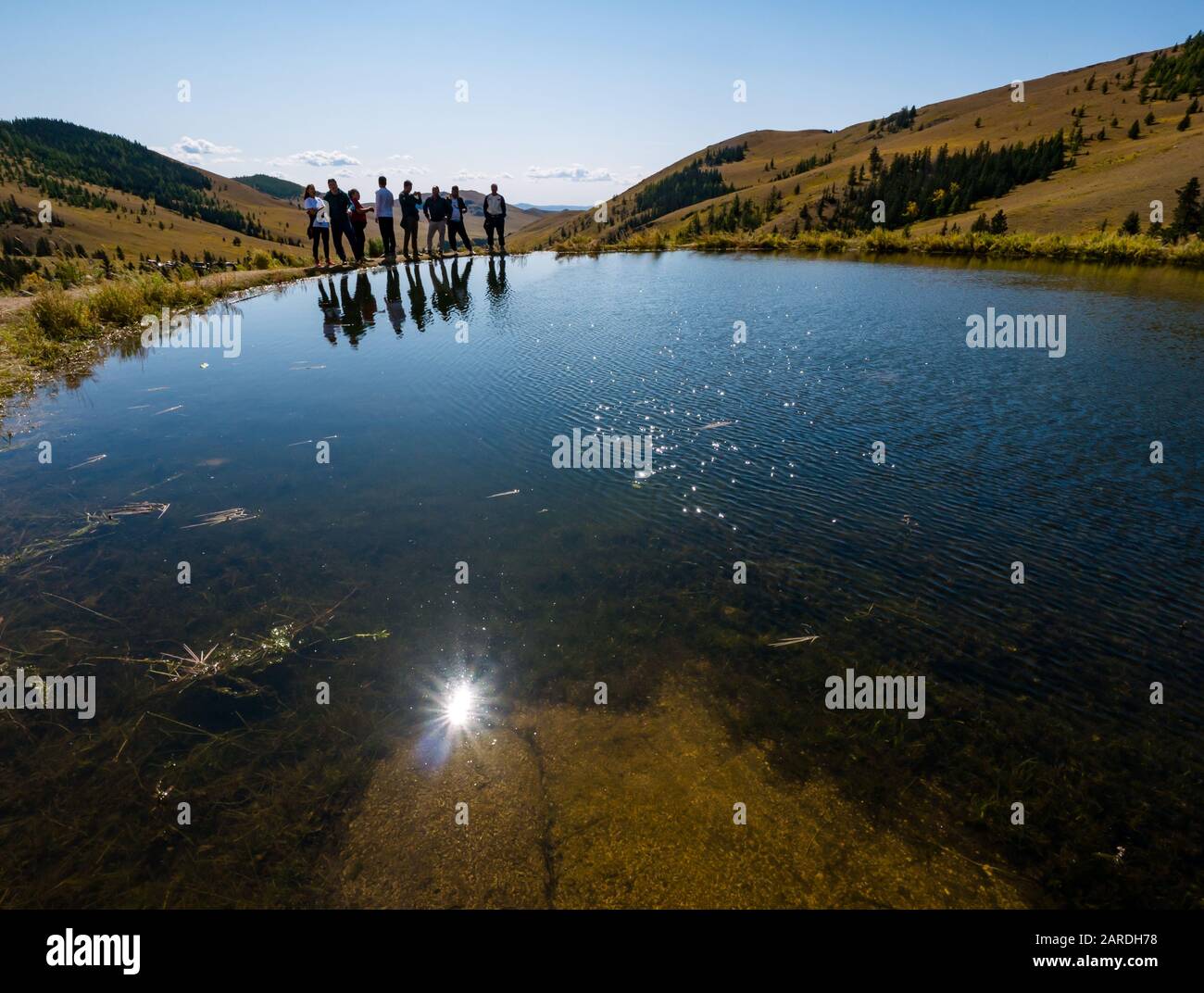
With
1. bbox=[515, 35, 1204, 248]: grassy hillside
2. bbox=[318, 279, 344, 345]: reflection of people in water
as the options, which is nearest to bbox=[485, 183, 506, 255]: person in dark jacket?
bbox=[318, 279, 344, 345]: reflection of people in water

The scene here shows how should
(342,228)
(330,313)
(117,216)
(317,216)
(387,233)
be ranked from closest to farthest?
(330,313), (317,216), (342,228), (387,233), (117,216)

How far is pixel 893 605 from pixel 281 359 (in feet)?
46.2

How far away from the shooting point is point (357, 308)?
18594mm

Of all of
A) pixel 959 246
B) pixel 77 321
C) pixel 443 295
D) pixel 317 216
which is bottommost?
pixel 77 321

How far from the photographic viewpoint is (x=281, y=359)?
528 inches

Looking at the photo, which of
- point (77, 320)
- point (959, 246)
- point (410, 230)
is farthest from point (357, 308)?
point (959, 246)

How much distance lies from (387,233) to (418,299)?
933 centimetres

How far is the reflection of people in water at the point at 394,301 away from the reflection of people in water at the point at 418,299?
39cm

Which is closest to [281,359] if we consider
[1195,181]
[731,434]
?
[731,434]

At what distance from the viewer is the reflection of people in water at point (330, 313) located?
15523 millimetres

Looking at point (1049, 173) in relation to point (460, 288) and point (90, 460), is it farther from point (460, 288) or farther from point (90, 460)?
point (90, 460)


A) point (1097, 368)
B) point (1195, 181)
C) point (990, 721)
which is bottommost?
point (990, 721)
